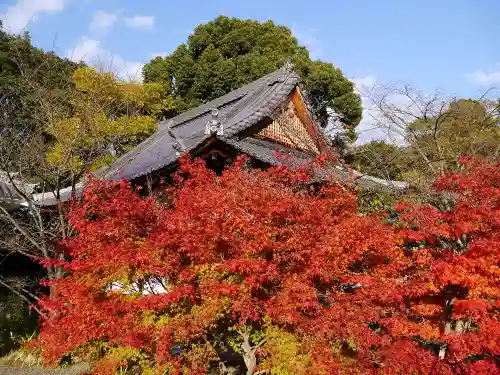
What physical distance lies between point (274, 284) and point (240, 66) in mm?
25653

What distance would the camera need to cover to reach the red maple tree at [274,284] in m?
5.94

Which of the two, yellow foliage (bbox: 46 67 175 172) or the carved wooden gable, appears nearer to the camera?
the carved wooden gable

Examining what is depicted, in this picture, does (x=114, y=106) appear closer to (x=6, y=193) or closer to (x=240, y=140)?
(x=6, y=193)

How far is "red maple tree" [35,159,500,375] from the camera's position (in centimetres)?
594

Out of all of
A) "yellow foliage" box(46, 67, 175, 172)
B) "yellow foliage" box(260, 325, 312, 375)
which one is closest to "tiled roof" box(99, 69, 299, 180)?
"yellow foliage" box(46, 67, 175, 172)

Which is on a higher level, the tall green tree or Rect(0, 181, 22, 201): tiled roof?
the tall green tree

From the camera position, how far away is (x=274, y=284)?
6195mm

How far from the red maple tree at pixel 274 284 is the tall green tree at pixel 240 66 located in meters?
22.5

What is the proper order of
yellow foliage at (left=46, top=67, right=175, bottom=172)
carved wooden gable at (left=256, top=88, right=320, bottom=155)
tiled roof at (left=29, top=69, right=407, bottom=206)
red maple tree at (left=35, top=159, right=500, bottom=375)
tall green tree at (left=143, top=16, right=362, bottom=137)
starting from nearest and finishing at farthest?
red maple tree at (left=35, top=159, right=500, bottom=375) < tiled roof at (left=29, top=69, right=407, bottom=206) < carved wooden gable at (left=256, top=88, right=320, bottom=155) < yellow foliage at (left=46, top=67, right=175, bottom=172) < tall green tree at (left=143, top=16, right=362, bottom=137)

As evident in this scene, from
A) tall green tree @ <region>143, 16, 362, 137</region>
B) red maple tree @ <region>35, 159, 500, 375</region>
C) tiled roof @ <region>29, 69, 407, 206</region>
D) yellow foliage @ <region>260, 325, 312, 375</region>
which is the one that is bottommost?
yellow foliage @ <region>260, 325, 312, 375</region>

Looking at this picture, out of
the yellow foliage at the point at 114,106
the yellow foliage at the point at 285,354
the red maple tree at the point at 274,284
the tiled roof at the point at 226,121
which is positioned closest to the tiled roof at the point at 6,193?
the tiled roof at the point at 226,121

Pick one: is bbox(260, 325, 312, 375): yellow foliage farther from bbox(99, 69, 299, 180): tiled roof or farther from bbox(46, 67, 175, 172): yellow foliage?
bbox(46, 67, 175, 172): yellow foliage

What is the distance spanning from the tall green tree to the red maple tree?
22.5 m

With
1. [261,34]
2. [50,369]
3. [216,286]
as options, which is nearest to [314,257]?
[216,286]
